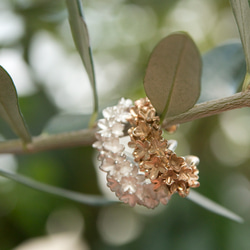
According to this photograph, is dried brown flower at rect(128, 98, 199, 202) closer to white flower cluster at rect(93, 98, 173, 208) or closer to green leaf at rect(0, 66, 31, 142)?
white flower cluster at rect(93, 98, 173, 208)

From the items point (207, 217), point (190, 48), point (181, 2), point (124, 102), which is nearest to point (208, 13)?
point (181, 2)

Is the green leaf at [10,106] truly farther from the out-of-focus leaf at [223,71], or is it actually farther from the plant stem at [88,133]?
the out-of-focus leaf at [223,71]

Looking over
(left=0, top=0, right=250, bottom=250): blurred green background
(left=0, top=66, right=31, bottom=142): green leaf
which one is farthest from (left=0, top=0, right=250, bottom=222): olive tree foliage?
(left=0, top=0, right=250, bottom=250): blurred green background

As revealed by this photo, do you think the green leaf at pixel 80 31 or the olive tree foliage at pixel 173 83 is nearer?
the olive tree foliage at pixel 173 83

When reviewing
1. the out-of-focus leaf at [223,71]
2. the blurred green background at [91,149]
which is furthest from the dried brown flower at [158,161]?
the blurred green background at [91,149]

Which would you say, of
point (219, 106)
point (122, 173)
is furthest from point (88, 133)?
point (219, 106)

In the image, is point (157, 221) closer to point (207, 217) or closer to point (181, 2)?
point (207, 217)
